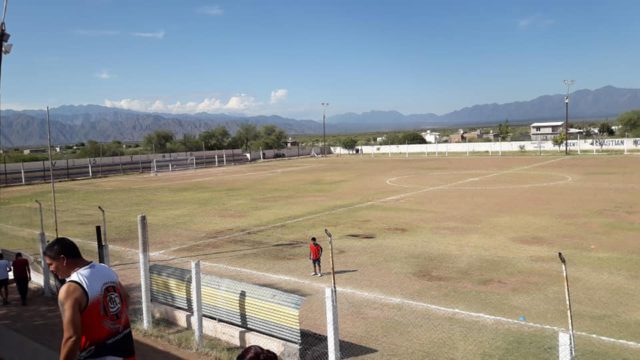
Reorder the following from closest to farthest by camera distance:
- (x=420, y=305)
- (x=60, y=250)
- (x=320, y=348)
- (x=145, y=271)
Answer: (x=60, y=250)
(x=320, y=348)
(x=145, y=271)
(x=420, y=305)

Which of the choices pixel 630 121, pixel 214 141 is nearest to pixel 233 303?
pixel 214 141

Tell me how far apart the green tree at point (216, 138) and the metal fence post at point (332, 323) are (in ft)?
318

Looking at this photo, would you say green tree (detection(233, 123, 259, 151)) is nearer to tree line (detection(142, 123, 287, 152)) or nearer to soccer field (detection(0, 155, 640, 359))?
tree line (detection(142, 123, 287, 152))

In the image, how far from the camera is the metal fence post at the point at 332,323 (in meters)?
7.29

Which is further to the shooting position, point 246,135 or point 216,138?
point 246,135

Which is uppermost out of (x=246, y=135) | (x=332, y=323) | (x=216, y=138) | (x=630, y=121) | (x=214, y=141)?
(x=246, y=135)

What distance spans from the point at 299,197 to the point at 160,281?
2019 cm

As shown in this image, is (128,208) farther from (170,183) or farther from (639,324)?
(639,324)

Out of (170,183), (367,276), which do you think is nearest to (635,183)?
(367,276)

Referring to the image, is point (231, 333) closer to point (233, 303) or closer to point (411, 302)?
point (233, 303)

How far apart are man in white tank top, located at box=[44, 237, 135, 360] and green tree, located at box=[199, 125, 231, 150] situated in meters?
99.3

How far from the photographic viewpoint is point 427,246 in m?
16.2

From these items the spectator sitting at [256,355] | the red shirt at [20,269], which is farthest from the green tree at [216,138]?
the spectator sitting at [256,355]

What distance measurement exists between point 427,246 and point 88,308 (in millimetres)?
13056
